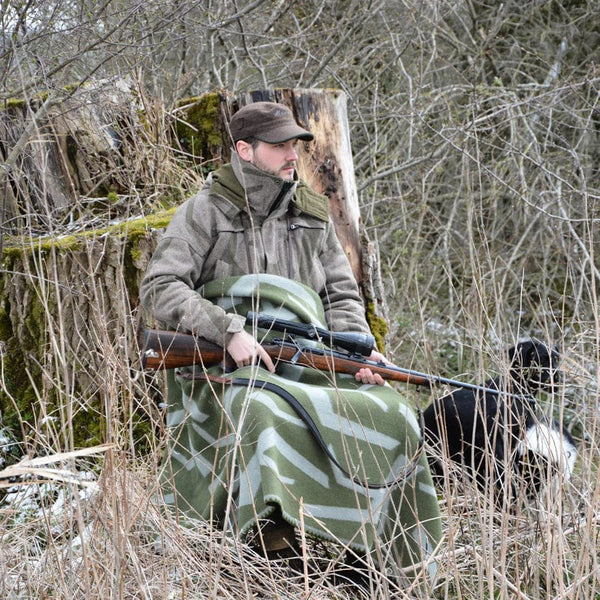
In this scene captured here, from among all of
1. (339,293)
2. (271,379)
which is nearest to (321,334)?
(271,379)

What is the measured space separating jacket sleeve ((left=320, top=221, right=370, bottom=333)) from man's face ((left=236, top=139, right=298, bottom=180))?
403mm

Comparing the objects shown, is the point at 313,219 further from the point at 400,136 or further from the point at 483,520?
the point at 400,136

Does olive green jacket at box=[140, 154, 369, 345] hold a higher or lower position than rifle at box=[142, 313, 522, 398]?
higher

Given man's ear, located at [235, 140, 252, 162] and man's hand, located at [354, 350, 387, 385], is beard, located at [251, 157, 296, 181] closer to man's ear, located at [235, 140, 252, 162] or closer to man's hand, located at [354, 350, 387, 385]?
man's ear, located at [235, 140, 252, 162]

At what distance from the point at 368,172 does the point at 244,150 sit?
5.16 meters

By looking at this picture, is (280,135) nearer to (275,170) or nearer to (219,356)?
(275,170)

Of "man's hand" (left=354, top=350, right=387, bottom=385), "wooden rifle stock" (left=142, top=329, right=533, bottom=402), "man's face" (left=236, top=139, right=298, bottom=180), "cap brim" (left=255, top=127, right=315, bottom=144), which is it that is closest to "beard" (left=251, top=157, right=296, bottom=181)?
"man's face" (left=236, top=139, right=298, bottom=180)

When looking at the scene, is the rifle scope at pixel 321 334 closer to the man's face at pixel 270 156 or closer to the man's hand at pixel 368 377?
the man's hand at pixel 368 377

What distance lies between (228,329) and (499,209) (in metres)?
6.08

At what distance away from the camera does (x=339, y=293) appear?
3732mm

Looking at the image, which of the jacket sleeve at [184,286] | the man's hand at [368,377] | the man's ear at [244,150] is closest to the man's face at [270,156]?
the man's ear at [244,150]

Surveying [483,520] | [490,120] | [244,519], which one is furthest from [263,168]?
[490,120]

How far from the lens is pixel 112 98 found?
5352 millimetres

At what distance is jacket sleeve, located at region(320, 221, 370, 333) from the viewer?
3.66 m
